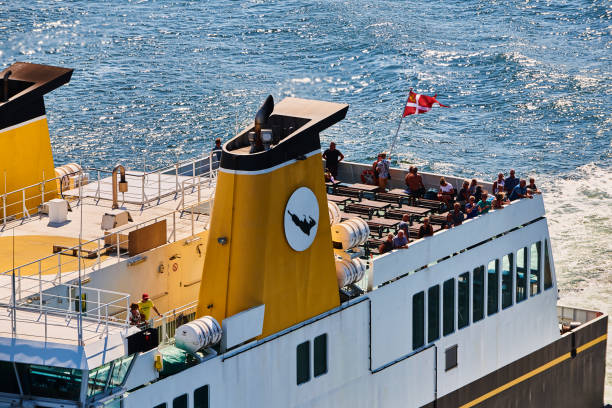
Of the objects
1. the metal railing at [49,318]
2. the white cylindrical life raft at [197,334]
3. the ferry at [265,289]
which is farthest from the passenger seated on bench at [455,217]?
the metal railing at [49,318]

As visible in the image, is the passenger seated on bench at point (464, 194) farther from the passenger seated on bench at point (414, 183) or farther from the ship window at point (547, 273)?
the ship window at point (547, 273)

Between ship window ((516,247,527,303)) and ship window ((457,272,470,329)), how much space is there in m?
2.18

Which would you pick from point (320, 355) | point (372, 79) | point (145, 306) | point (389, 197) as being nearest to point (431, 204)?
point (389, 197)

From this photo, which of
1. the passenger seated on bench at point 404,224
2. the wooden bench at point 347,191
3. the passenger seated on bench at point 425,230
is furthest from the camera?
the wooden bench at point 347,191

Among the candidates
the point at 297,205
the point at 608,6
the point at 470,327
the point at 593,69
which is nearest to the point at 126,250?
the point at 297,205

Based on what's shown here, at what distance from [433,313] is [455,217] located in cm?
204

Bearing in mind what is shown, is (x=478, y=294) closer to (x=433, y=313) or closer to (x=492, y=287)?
(x=492, y=287)

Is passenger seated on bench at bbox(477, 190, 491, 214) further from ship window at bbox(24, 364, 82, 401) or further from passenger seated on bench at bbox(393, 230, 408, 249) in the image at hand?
ship window at bbox(24, 364, 82, 401)

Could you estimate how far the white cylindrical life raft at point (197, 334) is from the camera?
60.1 feet

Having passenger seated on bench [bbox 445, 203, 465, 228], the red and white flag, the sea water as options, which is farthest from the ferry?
the sea water

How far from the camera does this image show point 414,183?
26.6 metres

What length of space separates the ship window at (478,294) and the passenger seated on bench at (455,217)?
1277 mm

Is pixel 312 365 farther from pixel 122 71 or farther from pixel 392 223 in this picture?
pixel 122 71

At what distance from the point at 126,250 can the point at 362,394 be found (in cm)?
524
